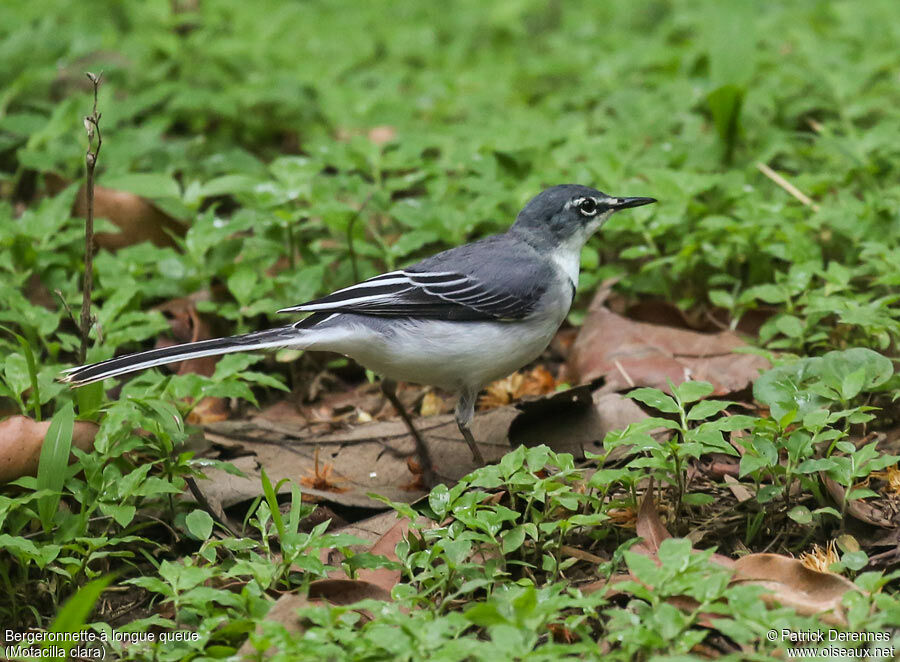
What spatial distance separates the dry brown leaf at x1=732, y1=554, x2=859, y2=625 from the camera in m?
3.38

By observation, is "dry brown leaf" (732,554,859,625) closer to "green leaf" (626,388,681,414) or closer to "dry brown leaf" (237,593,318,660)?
"green leaf" (626,388,681,414)

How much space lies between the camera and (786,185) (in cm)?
668

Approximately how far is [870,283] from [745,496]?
1917 mm

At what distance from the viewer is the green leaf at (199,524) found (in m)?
4.02


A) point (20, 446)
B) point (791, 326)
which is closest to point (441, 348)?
point (791, 326)

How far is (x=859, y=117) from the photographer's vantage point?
7.70 meters

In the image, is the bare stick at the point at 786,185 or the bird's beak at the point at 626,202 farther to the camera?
the bare stick at the point at 786,185

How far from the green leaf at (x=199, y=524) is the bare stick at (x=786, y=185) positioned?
437 cm

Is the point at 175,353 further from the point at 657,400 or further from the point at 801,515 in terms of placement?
the point at 801,515

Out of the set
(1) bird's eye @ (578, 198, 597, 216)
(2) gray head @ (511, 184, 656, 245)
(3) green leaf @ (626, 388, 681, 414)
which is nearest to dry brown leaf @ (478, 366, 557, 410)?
(2) gray head @ (511, 184, 656, 245)

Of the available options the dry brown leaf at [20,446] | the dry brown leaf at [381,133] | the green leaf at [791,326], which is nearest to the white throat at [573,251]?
the green leaf at [791,326]

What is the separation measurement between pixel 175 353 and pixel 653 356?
263 centimetres

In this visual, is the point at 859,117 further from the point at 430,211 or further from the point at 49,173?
the point at 49,173

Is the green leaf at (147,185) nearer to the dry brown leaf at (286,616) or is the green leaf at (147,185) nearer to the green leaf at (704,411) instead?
the dry brown leaf at (286,616)
